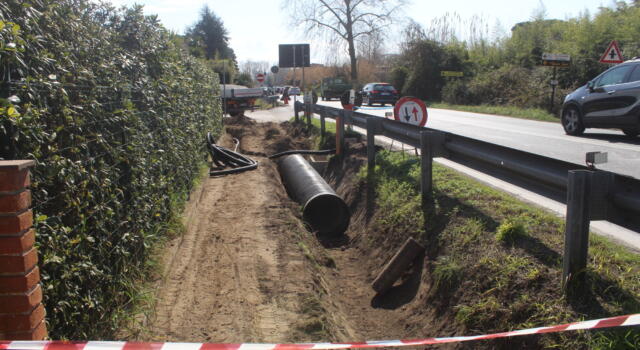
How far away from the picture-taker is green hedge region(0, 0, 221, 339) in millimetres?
2934

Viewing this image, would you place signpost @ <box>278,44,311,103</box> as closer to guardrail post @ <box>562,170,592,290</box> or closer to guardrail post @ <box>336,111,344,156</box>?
guardrail post @ <box>336,111,344,156</box>

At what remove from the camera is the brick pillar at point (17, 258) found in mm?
2624

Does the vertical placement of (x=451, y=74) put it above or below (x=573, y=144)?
above

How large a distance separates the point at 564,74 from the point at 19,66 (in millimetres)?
26711

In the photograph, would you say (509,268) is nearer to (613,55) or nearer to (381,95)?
(613,55)

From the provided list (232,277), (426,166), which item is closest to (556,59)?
(426,166)

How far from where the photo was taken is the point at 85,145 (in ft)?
11.7

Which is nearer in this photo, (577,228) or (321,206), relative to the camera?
(577,228)

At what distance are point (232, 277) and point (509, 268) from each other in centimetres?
262

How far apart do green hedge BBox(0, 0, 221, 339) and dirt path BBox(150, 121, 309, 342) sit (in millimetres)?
409

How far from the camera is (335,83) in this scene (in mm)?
44438

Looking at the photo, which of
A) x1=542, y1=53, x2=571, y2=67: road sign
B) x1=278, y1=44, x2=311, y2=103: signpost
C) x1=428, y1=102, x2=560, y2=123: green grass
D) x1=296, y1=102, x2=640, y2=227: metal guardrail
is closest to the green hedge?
x1=296, y1=102, x2=640, y2=227: metal guardrail

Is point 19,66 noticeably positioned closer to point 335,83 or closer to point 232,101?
point 232,101

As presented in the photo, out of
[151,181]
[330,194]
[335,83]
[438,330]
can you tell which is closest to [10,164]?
[151,181]
